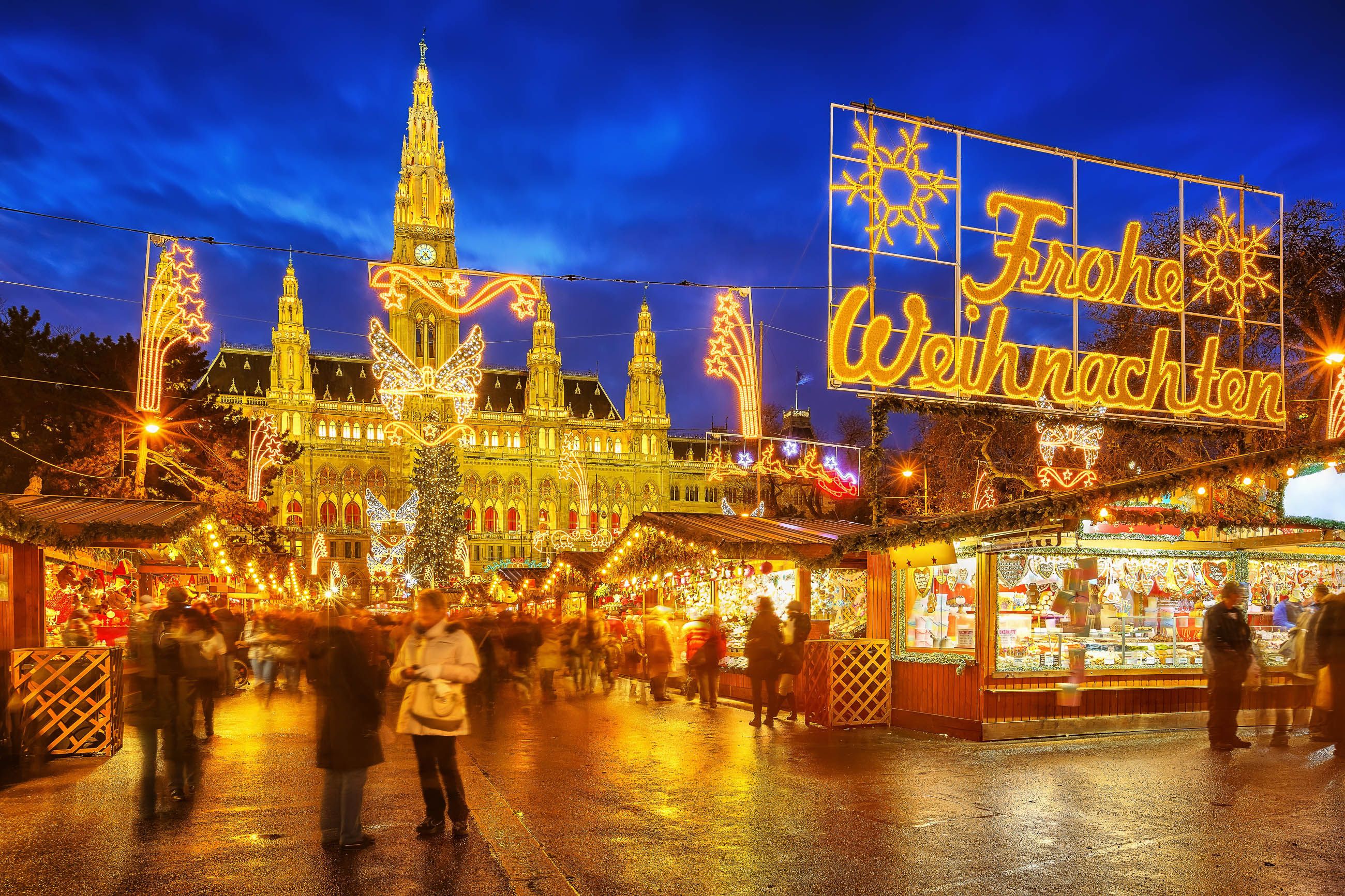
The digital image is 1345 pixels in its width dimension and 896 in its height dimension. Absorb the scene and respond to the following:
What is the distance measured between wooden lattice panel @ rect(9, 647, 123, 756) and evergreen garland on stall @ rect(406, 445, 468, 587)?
52120 millimetres

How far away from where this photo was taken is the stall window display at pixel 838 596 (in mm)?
15766

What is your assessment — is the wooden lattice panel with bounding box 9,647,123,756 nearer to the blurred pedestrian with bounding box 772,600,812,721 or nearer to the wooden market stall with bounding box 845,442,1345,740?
the blurred pedestrian with bounding box 772,600,812,721

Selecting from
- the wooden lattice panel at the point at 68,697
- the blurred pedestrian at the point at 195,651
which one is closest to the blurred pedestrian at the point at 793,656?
the blurred pedestrian at the point at 195,651

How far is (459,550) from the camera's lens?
216 feet

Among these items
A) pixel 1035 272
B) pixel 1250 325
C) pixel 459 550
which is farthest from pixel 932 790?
pixel 459 550

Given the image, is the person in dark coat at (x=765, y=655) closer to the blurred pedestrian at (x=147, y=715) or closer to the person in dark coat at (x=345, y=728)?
the person in dark coat at (x=345, y=728)

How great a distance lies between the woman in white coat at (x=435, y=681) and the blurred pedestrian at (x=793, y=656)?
6.11 m

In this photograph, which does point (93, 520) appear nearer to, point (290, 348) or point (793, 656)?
point (793, 656)

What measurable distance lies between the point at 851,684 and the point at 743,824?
17.3 feet

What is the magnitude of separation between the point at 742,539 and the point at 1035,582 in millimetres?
4224

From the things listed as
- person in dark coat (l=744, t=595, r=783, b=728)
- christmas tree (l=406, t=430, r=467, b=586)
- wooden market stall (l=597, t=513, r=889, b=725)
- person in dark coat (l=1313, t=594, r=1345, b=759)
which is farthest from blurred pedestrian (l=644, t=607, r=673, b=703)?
christmas tree (l=406, t=430, r=467, b=586)

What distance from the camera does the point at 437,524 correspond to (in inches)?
2516

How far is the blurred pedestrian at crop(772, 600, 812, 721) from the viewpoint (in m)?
12.1

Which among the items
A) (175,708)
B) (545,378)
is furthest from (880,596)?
(545,378)
